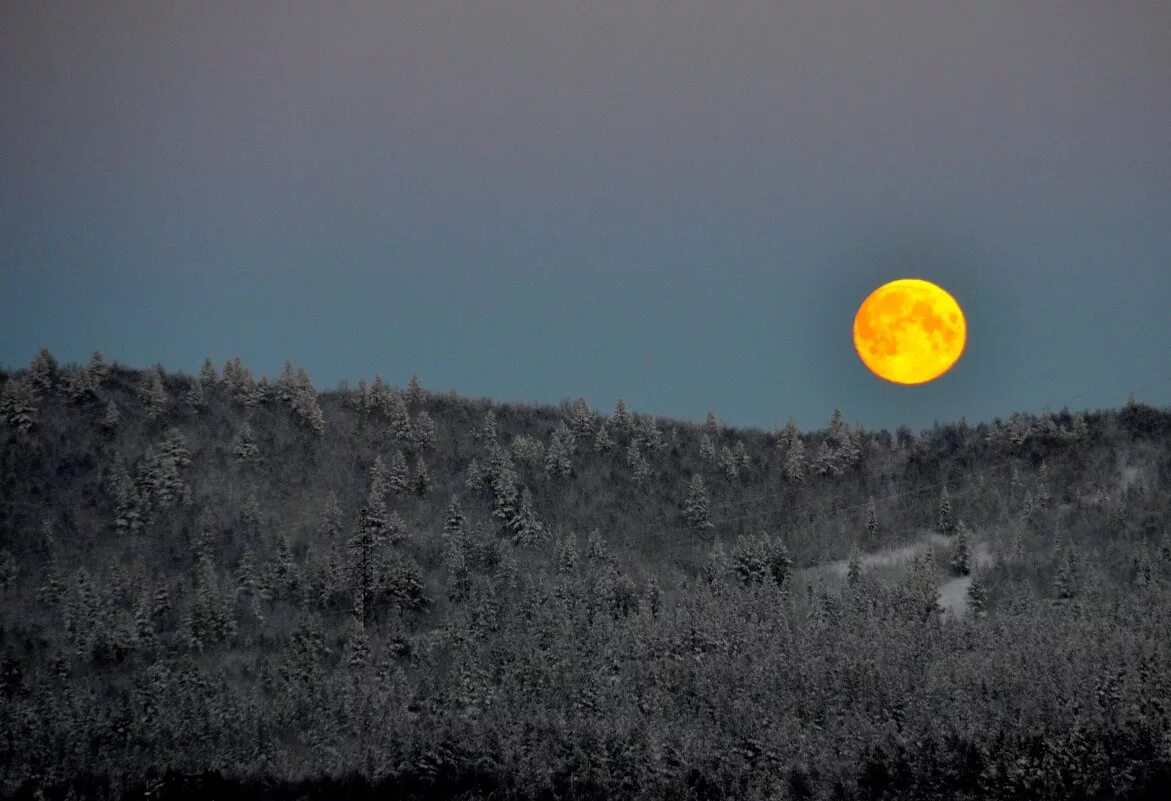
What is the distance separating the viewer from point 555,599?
109312mm

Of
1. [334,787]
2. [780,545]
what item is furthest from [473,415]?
[334,787]

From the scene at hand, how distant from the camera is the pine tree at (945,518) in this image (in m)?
140

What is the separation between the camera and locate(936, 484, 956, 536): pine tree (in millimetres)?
139875

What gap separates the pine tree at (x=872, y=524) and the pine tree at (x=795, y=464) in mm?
12572

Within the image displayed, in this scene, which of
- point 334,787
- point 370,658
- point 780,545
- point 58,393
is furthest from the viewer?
point 58,393

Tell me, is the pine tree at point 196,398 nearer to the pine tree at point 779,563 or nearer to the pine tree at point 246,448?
the pine tree at point 246,448

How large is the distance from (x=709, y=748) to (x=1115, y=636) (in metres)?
33.9

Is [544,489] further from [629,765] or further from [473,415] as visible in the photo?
[629,765]

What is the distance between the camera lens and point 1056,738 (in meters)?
76.6

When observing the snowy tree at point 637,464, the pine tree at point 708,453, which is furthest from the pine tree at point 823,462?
the snowy tree at point 637,464

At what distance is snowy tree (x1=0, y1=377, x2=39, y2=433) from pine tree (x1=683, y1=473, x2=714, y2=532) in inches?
3061

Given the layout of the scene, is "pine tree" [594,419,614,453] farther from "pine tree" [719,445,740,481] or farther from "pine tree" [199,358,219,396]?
"pine tree" [199,358,219,396]

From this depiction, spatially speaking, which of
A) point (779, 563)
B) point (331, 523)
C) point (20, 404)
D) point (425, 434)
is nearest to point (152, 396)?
point (20, 404)

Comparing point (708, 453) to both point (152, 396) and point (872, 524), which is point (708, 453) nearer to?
point (872, 524)
